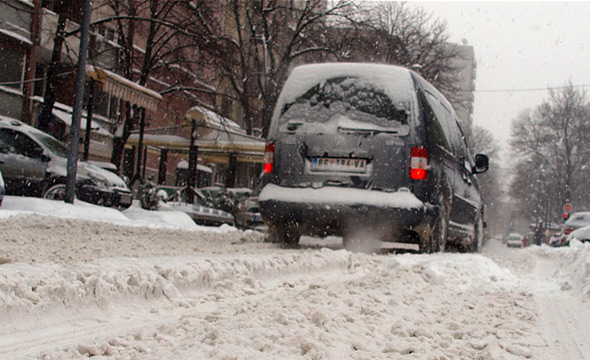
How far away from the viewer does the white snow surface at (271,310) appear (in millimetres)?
2947

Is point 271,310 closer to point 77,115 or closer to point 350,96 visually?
point 350,96

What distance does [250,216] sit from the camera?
16969 mm

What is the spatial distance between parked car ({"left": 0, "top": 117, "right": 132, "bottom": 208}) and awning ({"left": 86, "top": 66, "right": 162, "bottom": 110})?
171 cm

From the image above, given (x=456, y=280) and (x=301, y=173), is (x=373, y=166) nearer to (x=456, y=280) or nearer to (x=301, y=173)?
(x=301, y=173)

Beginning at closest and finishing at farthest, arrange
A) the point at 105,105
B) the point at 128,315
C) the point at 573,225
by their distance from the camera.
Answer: the point at 128,315, the point at 573,225, the point at 105,105

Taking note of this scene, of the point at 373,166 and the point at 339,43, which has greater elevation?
the point at 339,43

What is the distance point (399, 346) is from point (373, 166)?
4.68 meters

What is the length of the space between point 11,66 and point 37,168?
11.7 metres

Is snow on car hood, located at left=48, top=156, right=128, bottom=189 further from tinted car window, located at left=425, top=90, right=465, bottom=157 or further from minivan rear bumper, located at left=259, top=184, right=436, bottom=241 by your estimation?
tinted car window, located at left=425, top=90, right=465, bottom=157

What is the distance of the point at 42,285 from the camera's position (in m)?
3.58

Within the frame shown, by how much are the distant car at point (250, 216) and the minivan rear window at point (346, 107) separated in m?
9.02

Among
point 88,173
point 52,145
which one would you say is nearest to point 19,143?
point 52,145

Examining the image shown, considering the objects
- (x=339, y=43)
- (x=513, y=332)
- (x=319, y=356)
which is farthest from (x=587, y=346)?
(x=339, y=43)

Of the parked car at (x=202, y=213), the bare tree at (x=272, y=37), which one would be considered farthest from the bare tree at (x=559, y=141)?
the parked car at (x=202, y=213)
